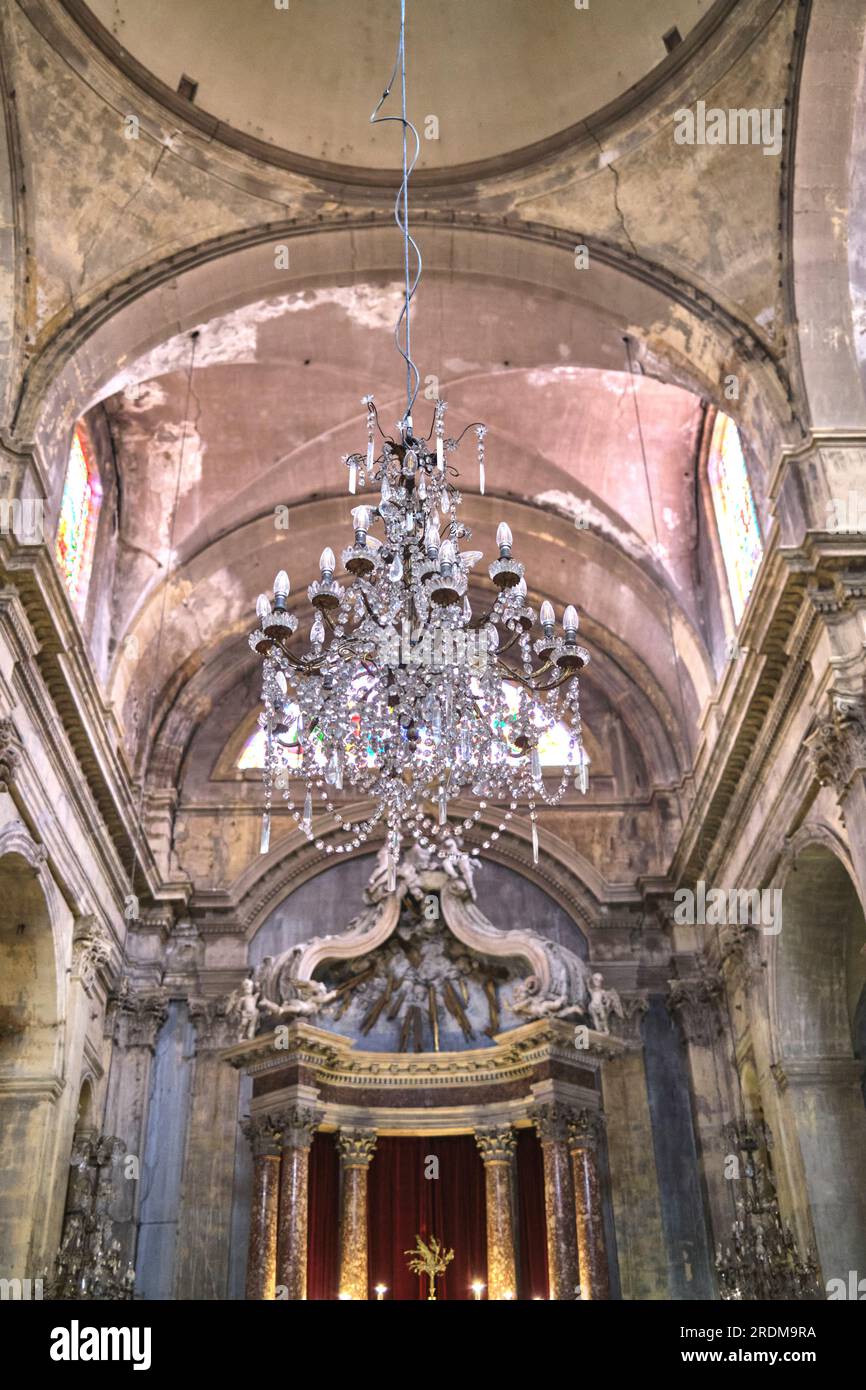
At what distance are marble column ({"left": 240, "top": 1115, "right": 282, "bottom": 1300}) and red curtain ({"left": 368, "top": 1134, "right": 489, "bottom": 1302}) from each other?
1496mm

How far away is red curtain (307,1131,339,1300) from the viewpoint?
1285cm

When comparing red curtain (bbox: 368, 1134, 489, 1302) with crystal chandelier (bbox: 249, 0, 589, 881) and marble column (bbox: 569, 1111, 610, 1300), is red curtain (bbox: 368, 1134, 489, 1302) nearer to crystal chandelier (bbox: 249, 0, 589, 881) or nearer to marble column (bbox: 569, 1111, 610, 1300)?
marble column (bbox: 569, 1111, 610, 1300)

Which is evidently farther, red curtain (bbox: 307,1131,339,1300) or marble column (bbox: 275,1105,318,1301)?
red curtain (bbox: 307,1131,339,1300)

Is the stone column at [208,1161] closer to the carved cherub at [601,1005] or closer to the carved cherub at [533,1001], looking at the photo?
the carved cherub at [533,1001]

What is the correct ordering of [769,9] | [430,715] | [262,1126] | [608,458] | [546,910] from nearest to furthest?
1. [430,715]
2. [769,9]
3. [262,1126]
4. [608,458]
5. [546,910]

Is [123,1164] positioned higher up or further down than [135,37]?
further down

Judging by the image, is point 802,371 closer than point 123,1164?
Yes

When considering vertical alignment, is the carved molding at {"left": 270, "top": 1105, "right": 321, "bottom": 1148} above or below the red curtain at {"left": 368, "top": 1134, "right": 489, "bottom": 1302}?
above

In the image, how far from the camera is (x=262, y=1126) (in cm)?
1279

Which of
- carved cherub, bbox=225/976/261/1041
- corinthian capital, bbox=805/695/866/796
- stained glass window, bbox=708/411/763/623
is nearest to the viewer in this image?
corinthian capital, bbox=805/695/866/796

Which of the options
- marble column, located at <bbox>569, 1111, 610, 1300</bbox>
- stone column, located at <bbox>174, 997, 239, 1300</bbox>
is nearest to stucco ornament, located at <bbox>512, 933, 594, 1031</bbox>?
marble column, located at <bbox>569, 1111, 610, 1300</bbox>

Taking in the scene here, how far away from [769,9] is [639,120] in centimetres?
128
